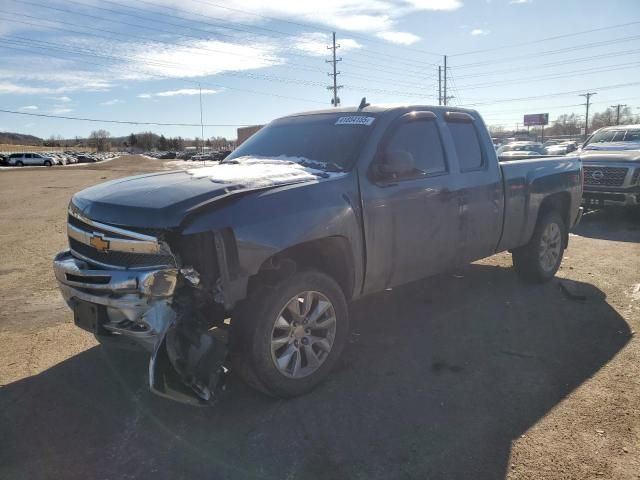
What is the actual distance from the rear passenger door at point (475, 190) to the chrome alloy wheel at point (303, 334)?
1779 mm

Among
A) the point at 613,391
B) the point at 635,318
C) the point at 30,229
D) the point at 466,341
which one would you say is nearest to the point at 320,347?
the point at 466,341

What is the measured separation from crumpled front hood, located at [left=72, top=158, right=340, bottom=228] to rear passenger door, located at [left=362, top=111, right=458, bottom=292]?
20.5 inches

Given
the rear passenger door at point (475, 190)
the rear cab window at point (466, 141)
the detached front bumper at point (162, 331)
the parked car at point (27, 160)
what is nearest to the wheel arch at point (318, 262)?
the detached front bumper at point (162, 331)

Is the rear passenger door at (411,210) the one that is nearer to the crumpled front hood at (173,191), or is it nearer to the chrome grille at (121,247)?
the crumpled front hood at (173,191)

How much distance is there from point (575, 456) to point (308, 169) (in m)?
2.61

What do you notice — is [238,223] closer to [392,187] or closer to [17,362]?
[392,187]

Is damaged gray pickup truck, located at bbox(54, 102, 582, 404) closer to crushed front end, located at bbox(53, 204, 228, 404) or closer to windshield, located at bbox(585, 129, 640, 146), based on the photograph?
crushed front end, located at bbox(53, 204, 228, 404)

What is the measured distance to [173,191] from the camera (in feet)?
11.1

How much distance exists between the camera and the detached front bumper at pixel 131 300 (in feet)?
10.1

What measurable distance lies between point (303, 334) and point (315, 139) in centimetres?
181

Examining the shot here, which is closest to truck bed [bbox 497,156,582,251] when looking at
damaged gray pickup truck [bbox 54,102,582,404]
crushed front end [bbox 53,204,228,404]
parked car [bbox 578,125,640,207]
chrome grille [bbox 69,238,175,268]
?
damaged gray pickup truck [bbox 54,102,582,404]

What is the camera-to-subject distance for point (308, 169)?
13.0ft

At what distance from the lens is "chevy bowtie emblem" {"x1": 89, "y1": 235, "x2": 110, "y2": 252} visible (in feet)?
10.9

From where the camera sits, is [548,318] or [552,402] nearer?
[552,402]
